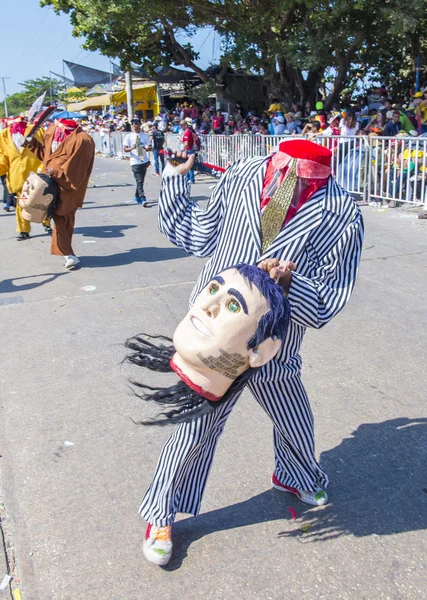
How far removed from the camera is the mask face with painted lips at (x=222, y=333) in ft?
7.19

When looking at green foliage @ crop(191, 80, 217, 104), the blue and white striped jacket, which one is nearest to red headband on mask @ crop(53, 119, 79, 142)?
the blue and white striped jacket

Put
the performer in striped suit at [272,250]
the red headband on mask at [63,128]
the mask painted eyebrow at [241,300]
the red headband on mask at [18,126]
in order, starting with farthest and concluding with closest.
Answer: the red headband on mask at [18,126] < the red headband on mask at [63,128] < the performer in striped suit at [272,250] < the mask painted eyebrow at [241,300]

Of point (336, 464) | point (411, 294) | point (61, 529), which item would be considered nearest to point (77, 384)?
point (61, 529)

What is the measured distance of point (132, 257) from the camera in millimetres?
8312

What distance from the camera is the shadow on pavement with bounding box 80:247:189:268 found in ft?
26.3

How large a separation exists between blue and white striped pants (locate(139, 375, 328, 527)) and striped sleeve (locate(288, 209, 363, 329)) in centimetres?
40

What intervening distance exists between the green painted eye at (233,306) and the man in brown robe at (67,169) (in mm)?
5436

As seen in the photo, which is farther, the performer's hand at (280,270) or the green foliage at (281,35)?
the green foliage at (281,35)

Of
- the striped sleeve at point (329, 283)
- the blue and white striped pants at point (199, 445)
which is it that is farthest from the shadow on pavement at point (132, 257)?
the striped sleeve at point (329, 283)

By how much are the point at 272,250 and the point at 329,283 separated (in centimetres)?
25

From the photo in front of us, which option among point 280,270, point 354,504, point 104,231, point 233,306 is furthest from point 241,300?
point 104,231

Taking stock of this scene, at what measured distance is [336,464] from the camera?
11.1 ft

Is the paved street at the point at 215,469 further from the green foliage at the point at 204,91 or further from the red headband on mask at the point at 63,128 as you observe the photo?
the green foliage at the point at 204,91

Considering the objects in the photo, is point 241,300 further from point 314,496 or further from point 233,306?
point 314,496
